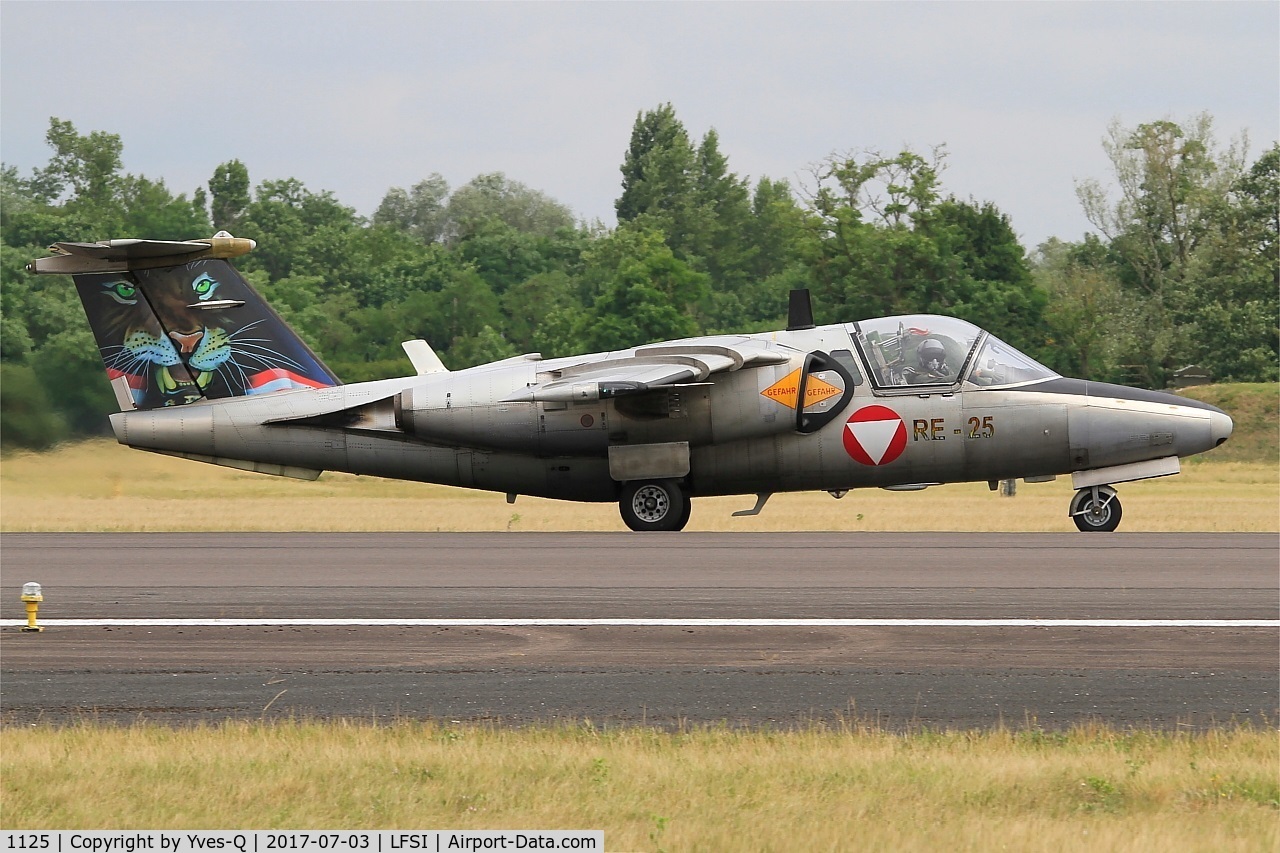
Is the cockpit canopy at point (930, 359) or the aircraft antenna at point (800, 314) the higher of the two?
the aircraft antenna at point (800, 314)

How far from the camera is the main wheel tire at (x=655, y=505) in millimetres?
19203

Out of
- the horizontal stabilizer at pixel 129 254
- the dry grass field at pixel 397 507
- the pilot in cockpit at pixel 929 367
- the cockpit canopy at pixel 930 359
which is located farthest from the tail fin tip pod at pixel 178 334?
the pilot in cockpit at pixel 929 367

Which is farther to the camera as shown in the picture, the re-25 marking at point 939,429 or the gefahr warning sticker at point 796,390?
the gefahr warning sticker at point 796,390

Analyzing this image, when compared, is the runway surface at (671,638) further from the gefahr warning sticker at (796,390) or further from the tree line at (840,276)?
the tree line at (840,276)

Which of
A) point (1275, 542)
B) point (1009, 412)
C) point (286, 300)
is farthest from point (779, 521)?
point (286, 300)

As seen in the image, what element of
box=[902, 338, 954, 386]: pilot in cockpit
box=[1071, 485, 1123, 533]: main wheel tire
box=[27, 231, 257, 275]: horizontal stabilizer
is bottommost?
box=[1071, 485, 1123, 533]: main wheel tire

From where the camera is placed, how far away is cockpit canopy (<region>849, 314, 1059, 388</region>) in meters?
18.6

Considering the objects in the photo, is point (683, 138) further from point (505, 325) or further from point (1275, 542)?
point (1275, 542)

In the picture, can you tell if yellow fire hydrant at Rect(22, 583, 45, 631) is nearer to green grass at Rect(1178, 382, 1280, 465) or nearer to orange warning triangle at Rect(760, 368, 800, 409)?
orange warning triangle at Rect(760, 368, 800, 409)

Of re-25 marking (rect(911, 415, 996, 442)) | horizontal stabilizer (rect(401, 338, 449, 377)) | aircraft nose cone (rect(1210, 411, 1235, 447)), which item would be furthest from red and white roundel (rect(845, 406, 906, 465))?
horizontal stabilizer (rect(401, 338, 449, 377))

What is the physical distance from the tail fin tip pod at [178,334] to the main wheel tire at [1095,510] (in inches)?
401

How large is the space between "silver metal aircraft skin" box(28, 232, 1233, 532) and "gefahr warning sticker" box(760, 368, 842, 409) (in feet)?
0.07
